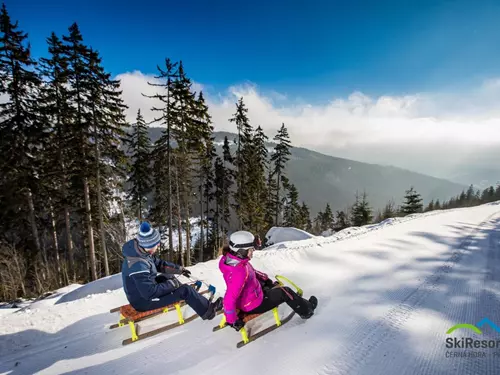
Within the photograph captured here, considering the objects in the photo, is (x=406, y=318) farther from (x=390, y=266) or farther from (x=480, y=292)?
(x=390, y=266)

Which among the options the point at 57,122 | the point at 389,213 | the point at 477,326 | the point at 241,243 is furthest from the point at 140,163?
the point at 389,213

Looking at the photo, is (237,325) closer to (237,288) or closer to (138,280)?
(237,288)

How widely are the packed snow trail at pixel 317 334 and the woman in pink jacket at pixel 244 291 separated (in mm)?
407

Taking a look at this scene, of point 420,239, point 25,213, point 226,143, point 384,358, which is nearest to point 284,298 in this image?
point 384,358

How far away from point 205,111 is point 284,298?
56.8 ft

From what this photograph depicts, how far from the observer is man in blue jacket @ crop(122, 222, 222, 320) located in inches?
148

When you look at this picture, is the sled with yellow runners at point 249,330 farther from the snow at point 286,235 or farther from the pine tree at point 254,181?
the pine tree at point 254,181

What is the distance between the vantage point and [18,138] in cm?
1285

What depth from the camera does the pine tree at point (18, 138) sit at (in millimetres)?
12109

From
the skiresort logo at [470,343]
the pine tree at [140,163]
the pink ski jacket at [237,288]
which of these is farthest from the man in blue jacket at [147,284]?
the pine tree at [140,163]

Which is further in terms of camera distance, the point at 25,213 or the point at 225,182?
the point at 225,182

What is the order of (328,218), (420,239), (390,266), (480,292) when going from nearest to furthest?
1. (480,292)
2. (390,266)
3. (420,239)
4. (328,218)

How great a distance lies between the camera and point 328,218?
60625mm

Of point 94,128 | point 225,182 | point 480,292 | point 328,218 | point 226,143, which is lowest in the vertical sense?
point 328,218
